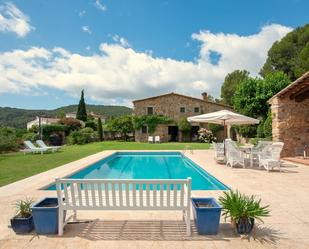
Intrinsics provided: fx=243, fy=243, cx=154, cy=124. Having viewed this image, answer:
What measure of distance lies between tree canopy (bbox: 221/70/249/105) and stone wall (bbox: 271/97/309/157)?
2970cm

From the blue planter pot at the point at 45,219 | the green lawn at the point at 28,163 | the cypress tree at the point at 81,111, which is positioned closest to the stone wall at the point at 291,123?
the green lawn at the point at 28,163

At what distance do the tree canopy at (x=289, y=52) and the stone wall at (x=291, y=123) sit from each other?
1956 centimetres

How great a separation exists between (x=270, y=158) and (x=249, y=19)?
8910 mm

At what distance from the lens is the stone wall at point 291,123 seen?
1271 cm

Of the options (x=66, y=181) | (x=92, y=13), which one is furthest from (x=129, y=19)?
(x=66, y=181)

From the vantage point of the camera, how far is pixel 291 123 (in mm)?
12734

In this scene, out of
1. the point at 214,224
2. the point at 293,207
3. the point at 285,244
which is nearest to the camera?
the point at 285,244

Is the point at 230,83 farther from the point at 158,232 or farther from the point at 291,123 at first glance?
the point at 158,232

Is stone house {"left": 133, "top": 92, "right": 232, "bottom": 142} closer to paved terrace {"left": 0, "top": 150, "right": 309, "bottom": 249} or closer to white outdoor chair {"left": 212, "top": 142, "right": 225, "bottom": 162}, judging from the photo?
white outdoor chair {"left": 212, "top": 142, "right": 225, "bottom": 162}

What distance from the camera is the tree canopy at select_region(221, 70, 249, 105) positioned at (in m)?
42.2

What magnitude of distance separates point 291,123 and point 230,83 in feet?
105

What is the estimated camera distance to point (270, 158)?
9.64 m

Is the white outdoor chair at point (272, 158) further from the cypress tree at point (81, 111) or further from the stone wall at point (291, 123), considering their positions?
the cypress tree at point (81, 111)

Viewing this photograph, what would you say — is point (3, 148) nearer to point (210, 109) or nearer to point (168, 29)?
point (168, 29)
